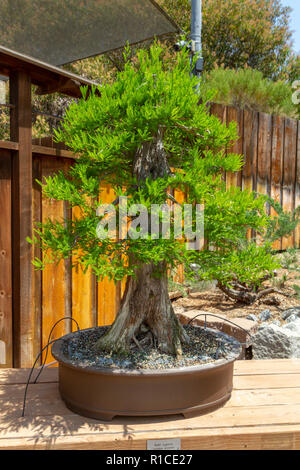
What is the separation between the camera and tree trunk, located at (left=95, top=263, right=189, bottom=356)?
1.53 meters

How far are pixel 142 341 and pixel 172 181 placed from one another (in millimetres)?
660

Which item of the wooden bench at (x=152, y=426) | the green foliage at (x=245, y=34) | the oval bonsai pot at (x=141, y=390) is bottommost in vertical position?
the wooden bench at (x=152, y=426)

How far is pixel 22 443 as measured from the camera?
121 cm

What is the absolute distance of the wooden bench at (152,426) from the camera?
1244mm

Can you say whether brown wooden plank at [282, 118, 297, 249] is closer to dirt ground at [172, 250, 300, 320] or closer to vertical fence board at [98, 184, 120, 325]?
dirt ground at [172, 250, 300, 320]

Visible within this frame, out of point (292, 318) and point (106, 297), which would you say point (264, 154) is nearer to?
point (292, 318)

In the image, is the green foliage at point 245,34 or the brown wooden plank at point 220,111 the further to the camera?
the green foliage at point 245,34

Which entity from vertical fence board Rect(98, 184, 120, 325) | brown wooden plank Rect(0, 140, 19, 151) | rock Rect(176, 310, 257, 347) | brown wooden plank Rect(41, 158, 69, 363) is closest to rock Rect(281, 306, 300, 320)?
rock Rect(176, 310, 257, 347)

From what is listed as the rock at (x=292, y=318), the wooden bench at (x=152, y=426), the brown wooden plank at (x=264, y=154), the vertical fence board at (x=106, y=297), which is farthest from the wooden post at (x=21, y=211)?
the brown wooden plank at (x=264, y=154)

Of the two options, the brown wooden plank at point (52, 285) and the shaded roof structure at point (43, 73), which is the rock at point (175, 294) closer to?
the brown wooden plank at point (52, 285)

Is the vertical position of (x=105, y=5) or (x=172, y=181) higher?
(x=105, y=5)

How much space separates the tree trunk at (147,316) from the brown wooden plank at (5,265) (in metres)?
0.75

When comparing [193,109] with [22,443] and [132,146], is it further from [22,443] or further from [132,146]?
[22,443]
